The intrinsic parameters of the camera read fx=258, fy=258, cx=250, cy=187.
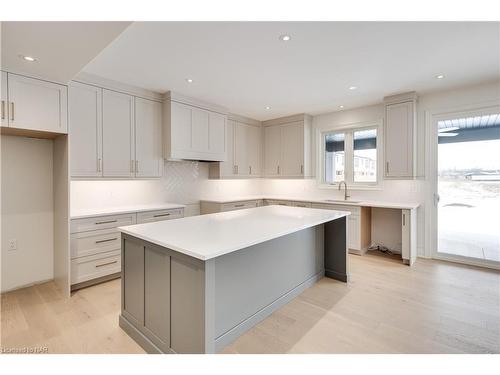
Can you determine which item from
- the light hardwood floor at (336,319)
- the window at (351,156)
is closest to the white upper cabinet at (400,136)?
the window at (351,156)

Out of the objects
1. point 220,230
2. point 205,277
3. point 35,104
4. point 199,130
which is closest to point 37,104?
point 35,104

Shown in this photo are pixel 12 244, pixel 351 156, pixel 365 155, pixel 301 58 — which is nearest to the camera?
pixel 301 58

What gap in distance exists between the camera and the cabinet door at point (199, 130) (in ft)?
13.5

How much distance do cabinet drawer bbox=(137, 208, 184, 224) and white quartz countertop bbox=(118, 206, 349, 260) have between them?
124 cm

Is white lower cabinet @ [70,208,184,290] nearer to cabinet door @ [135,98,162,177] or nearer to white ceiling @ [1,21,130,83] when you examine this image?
cabinet door @ [135,98,162,177]

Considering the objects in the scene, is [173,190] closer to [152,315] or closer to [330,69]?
[152,315]

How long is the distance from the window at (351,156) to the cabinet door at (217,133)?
81.1 inches

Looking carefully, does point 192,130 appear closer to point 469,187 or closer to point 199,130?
point 199,130

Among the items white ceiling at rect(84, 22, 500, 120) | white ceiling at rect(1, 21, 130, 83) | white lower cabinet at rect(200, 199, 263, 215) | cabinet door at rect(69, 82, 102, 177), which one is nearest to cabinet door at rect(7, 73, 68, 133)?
white ceiling at rect(1, 21, 130, 83)

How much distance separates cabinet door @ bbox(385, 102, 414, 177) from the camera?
389 cm

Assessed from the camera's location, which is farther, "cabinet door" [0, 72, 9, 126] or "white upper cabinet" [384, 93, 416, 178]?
"white upper cabinet" [384, 93, 416, 178]

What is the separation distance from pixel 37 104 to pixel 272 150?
13.1 ft

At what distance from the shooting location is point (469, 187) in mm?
3760

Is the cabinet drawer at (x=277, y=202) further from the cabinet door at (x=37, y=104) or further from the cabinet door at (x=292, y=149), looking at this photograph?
the cabinet door at (x=37, y=104)
